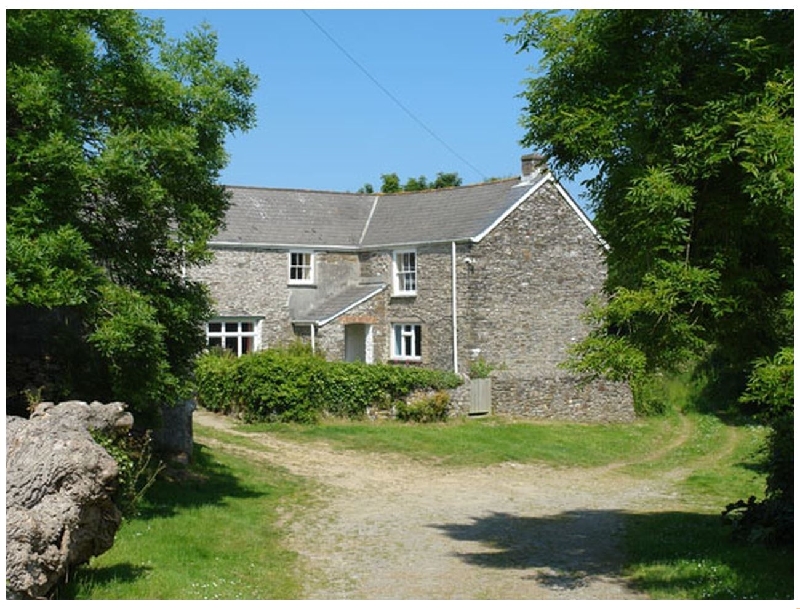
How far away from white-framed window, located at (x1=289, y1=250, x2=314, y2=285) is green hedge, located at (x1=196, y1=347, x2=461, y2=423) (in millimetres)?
6653

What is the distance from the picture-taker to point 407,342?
38.5m

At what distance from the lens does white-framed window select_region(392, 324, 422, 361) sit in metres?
38.0

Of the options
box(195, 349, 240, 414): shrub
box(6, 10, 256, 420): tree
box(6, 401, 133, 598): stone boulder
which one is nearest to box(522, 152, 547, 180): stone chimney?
box(195, 349, 240, 414): shrub

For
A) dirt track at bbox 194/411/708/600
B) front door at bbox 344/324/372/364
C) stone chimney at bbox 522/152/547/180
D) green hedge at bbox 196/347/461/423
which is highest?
stone chimney at bbox 522/152/547/180

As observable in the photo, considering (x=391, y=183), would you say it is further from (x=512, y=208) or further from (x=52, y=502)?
(x=52, y=502)

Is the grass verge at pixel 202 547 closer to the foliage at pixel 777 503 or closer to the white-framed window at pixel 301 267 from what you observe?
the foliage at pixel 777 503

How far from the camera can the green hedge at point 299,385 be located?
30406 millimetres

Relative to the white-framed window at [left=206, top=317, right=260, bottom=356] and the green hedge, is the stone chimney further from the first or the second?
the white-framed window at [left=206, top=317, right=260, bottom=356]

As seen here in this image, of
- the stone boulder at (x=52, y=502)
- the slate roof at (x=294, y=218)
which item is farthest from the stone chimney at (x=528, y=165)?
the stone boulder at (x=52, y=502)

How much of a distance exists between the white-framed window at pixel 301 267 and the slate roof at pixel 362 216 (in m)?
0.46

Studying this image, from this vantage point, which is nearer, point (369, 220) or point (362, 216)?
point (369, 220)

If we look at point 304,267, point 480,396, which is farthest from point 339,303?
point 480,396

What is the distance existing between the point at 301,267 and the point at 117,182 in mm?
24070

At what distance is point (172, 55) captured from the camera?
16.6 meters
